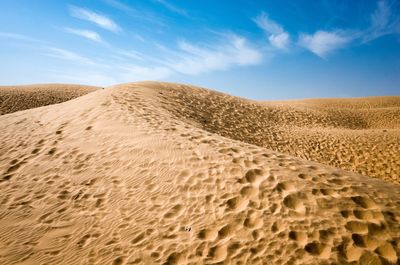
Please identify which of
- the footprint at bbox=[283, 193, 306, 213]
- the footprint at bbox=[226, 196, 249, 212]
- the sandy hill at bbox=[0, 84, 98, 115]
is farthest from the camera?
the sandy hill at bbox=[0, 84, 98, 115]

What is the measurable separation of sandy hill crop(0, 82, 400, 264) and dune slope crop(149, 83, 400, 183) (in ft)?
17.7

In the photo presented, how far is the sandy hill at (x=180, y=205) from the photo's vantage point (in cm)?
418

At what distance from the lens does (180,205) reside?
5188 millimetres

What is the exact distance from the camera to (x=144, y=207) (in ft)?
17.2

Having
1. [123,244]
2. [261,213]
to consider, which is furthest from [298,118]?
[123,244]

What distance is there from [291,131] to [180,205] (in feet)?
42.2

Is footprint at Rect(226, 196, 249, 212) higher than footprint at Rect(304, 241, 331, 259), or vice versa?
footprint at Rect(226, 196, 249, 212)

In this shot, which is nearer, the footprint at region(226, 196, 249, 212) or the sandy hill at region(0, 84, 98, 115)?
the footprint at region(226, 196, 249, 212)

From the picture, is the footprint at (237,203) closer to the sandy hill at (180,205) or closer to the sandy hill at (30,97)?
the sandy hill at (180,205)

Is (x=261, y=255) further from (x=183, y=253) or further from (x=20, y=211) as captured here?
(x=20, y=211)

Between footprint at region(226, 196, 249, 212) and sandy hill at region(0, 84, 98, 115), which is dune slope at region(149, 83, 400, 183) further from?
sandy hill at region(0, 84, 98, 115)

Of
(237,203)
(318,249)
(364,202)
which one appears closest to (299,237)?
(318,249)

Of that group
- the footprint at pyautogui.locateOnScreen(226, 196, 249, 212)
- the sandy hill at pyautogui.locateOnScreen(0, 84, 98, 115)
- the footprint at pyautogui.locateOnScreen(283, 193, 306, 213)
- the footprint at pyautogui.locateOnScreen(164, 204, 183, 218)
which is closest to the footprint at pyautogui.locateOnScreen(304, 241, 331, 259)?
the footprint at pyautogui.locateOnScreen(283, 193, 306, 213)

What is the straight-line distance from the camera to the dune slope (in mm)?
12742
